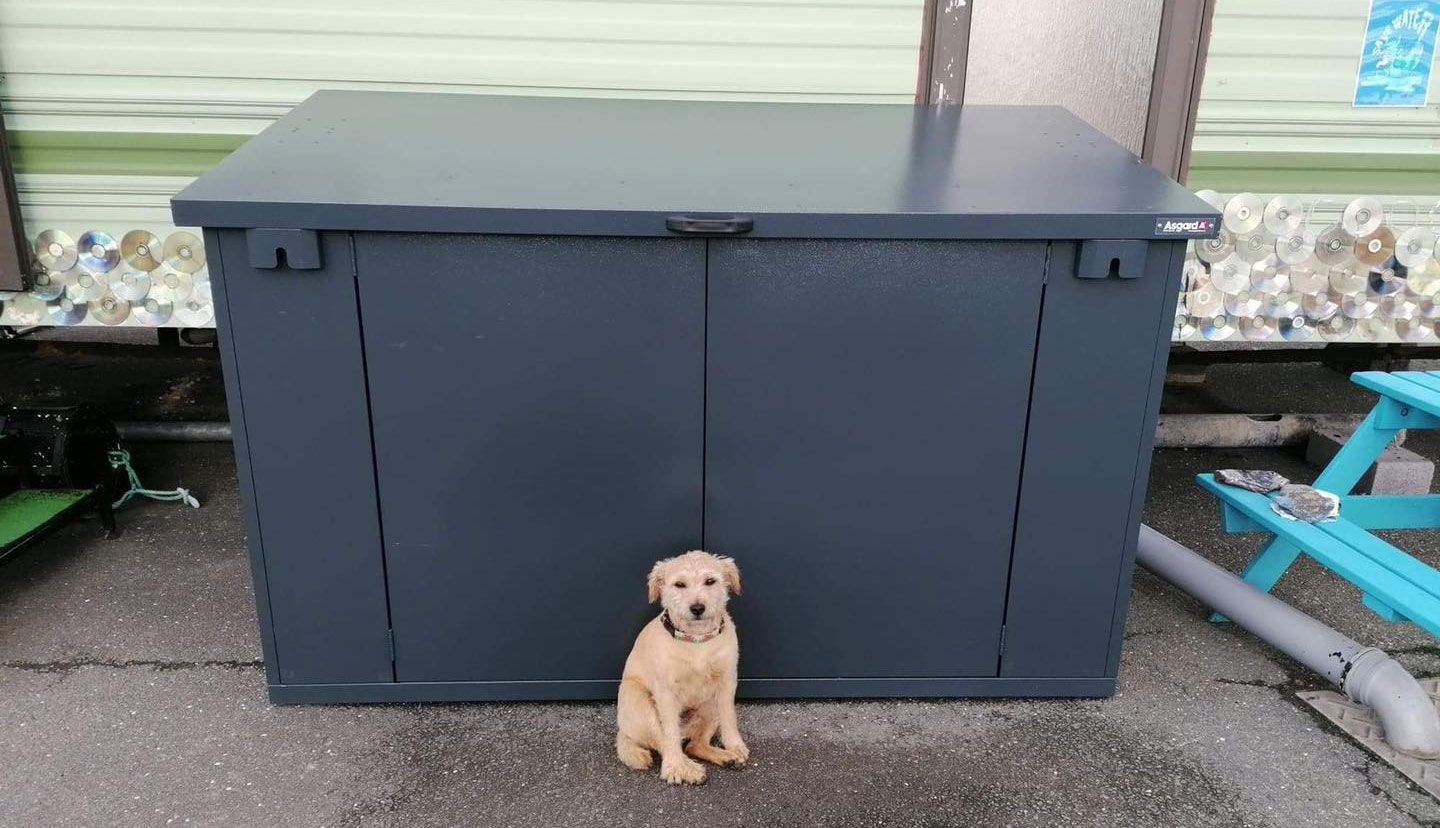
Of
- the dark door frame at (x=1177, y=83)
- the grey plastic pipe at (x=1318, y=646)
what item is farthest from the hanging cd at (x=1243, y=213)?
the grey plastic pipe at (x=1318, y=646)

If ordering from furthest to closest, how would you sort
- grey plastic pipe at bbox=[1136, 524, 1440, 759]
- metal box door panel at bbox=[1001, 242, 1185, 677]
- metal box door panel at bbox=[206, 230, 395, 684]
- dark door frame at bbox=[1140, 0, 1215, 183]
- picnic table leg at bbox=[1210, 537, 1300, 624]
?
dark door frame at bbox=[1140, 0, 1215, 183] → picnic table leg at bbox=[1210, 537, 1300, 624] → grey plastic pipe at bbox=[1136, 524, 1440, 759] → metal box door panel at bbox=[1001, 242, 1185, 677] → metal box door panel at bbox=[206, 230, 395, 684]

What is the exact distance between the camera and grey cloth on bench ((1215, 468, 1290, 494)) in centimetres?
371

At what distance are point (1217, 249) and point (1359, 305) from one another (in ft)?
2.29

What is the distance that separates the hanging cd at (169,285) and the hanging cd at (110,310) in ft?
0.42

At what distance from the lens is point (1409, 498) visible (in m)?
3.73

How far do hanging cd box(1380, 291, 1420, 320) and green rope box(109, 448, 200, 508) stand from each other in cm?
528

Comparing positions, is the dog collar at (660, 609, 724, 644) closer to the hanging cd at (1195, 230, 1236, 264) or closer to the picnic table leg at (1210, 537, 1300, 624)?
the picnic table leg at (1210, 537, 1300, 624)

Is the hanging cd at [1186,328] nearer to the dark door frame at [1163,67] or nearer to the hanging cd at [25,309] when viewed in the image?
the dark door frame at [1163,67]

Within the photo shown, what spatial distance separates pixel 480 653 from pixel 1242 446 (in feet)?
13.8

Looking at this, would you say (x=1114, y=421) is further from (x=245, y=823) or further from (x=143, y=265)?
(x=143, y=265)

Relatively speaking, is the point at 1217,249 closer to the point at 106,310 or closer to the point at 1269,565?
the point at 1269,565

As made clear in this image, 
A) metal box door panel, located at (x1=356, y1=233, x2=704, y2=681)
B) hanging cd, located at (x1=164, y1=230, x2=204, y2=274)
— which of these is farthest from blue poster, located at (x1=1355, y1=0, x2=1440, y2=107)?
hanging cd, located at (x1=164, y1=230, x2=204, y2=274)

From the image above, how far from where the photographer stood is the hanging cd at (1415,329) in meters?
4.39

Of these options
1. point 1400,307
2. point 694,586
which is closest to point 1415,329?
point 1400,307
